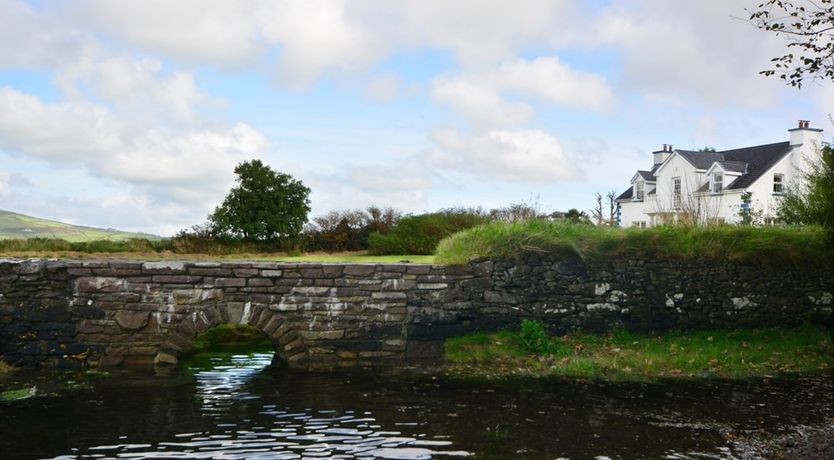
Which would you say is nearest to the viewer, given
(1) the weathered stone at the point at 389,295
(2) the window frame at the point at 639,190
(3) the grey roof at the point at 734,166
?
(1) the weathered stone at the point at 389,295

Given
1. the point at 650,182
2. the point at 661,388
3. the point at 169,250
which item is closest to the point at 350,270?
the point at 661,388

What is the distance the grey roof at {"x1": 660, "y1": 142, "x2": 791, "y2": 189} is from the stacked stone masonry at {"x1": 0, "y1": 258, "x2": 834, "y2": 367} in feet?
87.8

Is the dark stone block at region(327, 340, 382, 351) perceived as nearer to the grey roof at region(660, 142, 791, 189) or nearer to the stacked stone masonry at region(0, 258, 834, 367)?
the stacked stone masonry at region(0, 258, 834, 367)

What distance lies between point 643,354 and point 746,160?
32.5 m

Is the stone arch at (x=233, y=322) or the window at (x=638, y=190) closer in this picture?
the stone arch at (x=233, y=322)

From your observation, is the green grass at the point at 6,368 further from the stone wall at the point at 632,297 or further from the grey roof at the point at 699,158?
the grey roof at the point at 699,158

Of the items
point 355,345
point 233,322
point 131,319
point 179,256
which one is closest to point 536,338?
point 355,345

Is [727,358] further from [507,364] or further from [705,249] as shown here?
[507,364]

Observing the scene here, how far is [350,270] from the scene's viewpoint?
12977mm

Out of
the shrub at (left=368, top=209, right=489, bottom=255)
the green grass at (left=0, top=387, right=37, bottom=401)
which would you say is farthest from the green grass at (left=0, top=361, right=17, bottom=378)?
the shrub at (left=368, top=209, right=489, bottom=255)

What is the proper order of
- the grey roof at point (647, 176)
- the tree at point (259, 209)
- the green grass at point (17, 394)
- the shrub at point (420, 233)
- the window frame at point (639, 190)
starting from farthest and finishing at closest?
1. the window frame at point (639, 190)
2. the grey roof at point (647, 176)
3. the tree at point (259, 209)
4. the shrub at point (420, 233)
5. the green grass at point (17, 394)

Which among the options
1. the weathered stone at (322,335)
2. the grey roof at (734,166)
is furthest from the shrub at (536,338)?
the grey roof at (734,166)

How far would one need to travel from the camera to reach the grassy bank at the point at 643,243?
45.3ft

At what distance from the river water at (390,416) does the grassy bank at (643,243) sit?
287 cm
